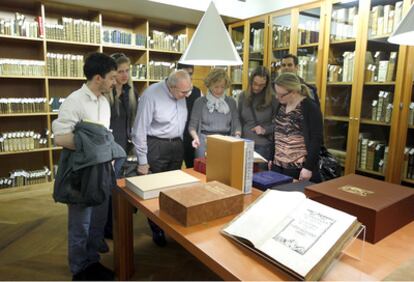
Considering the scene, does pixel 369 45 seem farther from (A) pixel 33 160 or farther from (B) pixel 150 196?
(A) pixel 33 160

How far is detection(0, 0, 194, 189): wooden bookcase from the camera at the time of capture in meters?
→ 3.53

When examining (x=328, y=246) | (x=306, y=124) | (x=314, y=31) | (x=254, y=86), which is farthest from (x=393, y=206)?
(x=314, y=31)

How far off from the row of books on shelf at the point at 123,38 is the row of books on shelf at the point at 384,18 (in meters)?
2.67

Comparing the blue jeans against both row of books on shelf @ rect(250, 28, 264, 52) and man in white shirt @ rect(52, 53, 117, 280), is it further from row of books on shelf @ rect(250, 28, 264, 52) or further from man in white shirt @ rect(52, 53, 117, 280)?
row of books on shelf @ rect(250, 28, 264, 52)

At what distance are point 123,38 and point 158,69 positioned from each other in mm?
606

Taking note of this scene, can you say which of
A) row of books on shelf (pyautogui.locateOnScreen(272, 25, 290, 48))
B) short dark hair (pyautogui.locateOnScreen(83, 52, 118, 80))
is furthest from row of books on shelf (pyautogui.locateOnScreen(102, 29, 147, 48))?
short dark hair (pyautogui.locateOnScreen(83, 52, 118, 80))

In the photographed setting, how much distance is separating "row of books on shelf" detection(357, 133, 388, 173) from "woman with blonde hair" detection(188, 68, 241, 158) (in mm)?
1564

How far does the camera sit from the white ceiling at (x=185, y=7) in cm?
354

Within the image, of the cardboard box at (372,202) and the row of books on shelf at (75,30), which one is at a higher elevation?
the row of books on shelf at (75,30)

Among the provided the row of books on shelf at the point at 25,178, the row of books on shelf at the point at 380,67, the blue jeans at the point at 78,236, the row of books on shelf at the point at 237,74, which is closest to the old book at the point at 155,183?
the blue jeans at the point at 78,236

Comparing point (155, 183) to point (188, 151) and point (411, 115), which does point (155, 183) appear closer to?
point (188, 151)

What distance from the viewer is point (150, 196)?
1420mm

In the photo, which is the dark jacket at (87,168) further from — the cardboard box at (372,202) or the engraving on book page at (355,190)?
the engraving on book page at (355,190)

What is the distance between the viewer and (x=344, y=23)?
3146 mm
